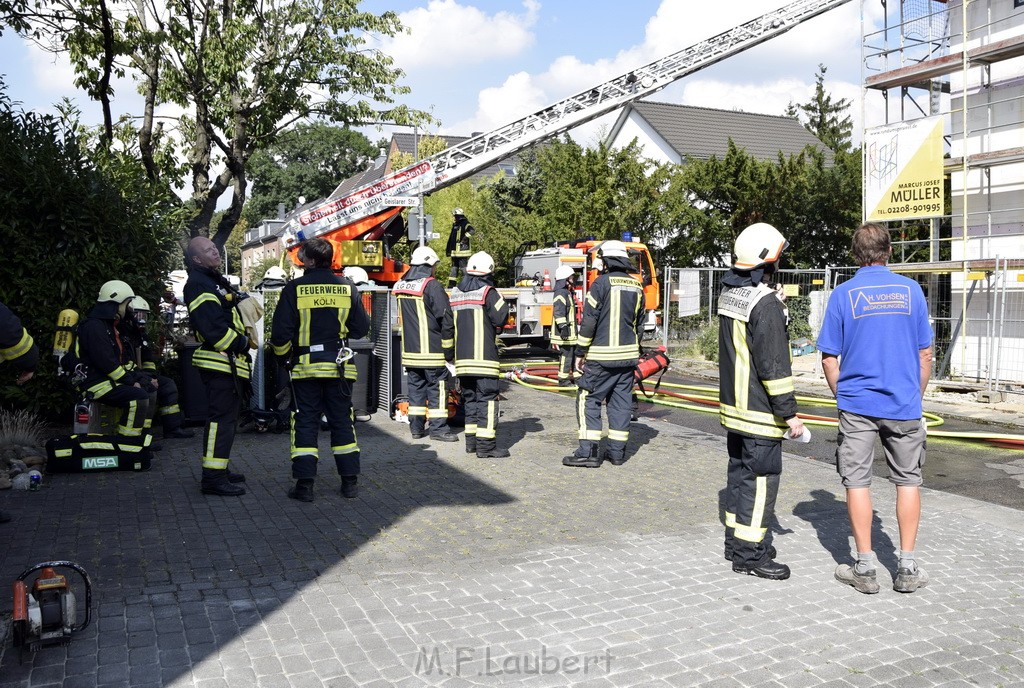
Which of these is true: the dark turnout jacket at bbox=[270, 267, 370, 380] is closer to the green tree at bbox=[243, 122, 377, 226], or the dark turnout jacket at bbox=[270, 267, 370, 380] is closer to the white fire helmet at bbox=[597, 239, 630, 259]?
the white fire helmet at bbox=[597, 239, 630, 259]

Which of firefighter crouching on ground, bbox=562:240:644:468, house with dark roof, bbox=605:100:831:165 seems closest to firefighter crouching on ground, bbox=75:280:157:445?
firefighter crouching on ground, bbox=562:240:644:468

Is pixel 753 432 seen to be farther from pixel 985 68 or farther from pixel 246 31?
pixel 985 68

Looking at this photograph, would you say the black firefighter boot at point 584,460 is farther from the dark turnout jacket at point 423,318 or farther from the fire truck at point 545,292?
the fire truck at point 545,292

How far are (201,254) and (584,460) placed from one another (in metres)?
3.72

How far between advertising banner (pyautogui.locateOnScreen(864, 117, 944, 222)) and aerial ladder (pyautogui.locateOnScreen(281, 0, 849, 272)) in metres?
3.13

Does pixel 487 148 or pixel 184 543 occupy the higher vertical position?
pixel 487 148

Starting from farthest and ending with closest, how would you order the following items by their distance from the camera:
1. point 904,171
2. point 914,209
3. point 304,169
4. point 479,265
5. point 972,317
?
point 304,169 → point 904,171 → point 914,209 → point 972,317 → point 479,265

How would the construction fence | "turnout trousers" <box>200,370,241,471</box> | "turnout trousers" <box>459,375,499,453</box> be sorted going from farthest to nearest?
the construction fence
"turnout trousers" <box>459,375,499,453</box>
"turnout trousers" <box>200,370,241,471</box>

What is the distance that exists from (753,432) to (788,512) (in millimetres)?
1741

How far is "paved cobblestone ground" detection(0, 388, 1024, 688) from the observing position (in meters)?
3.77

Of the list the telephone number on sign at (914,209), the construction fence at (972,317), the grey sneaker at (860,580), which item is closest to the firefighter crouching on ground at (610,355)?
the grey sneaker at (860,580)

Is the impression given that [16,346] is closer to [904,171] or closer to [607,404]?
[607,404]

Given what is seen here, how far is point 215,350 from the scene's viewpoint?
6.62 m

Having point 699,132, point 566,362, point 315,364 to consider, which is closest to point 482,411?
point 315,364
